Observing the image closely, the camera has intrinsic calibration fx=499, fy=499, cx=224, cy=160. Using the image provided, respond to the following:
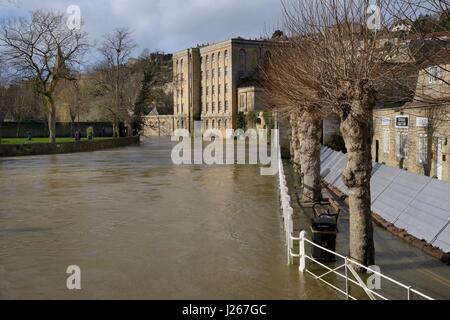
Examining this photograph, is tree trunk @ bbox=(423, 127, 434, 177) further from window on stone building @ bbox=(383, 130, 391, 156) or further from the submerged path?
the submerged path

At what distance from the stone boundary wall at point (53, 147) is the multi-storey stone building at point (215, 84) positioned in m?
25.8

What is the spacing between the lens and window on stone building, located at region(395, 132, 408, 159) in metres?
25.7

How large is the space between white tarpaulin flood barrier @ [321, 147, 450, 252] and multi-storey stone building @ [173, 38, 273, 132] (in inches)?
2046

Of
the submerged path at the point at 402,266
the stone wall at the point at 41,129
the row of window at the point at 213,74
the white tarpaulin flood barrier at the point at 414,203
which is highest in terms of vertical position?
the row of window at the point at 213,74

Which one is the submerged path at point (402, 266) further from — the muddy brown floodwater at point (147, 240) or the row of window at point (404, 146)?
the row of window at point (404, 146)

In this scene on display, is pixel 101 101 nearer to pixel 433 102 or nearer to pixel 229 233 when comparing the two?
pixel 229 233

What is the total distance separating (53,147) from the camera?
42594 millimetres

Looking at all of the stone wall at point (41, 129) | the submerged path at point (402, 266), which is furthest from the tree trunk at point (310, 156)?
the stone wall at point (41, 129)

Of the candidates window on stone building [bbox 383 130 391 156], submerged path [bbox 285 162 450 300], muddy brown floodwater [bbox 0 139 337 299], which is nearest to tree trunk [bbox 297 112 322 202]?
muddy brown floodwater [bbox 0 139 337 299]

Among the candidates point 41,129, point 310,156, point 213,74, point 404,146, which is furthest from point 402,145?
point 213,74

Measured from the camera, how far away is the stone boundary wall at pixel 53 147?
39172 mm

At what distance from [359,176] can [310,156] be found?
817 cm

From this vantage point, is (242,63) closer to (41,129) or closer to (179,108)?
(179,108)
